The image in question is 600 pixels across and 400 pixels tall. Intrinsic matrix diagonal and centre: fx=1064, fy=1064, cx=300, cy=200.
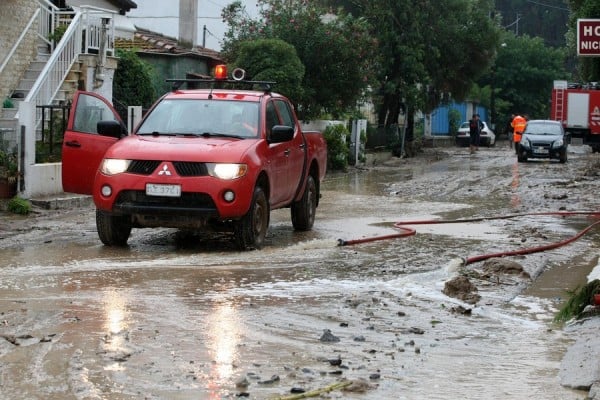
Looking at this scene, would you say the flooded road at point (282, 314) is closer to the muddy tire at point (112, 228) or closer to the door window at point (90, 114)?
the muddy tire at point (112, 228)

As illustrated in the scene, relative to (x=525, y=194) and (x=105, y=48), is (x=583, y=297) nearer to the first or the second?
(x=525, y=194)

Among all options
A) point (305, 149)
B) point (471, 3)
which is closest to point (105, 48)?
point (305, 149)

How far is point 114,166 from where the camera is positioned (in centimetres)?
1123

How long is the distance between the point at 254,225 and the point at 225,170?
76 centimetres

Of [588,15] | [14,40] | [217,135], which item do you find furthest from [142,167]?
[588,15]

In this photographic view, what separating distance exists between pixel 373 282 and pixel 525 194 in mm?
11877

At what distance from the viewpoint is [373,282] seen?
374 inches

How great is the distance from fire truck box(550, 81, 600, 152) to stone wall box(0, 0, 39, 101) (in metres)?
24.7

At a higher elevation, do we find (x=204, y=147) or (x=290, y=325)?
(x=204, y=147)

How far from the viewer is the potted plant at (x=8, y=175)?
1572 cm

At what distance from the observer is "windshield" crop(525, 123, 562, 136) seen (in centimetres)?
3486

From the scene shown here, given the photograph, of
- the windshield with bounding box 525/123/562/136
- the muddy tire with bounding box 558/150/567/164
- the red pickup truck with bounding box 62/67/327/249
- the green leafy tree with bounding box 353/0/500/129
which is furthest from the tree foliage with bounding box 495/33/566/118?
the red pickup truck with bounding box 62/67/327/249

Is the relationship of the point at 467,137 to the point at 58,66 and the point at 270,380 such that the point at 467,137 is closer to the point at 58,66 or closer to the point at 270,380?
the point at 58,66

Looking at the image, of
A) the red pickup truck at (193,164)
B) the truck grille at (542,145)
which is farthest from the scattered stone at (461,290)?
the truck grille at (542,145)
